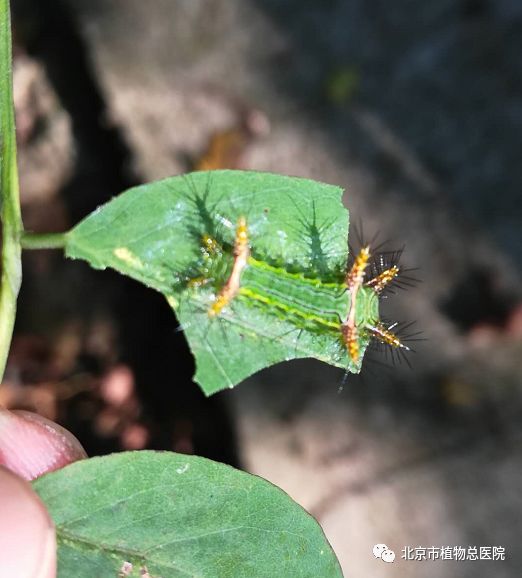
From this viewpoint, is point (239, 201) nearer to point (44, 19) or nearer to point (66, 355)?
point (66, 355)

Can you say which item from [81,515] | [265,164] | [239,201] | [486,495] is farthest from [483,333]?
[81,515]

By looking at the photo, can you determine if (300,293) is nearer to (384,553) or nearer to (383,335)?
(383,335)

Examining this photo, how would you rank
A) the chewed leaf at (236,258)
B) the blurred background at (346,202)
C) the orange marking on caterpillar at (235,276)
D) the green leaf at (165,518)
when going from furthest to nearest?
1. the blurred background at (346,202)
2. the orange marking on caterpillar at (235,276)
3. the chewed leaf at (236,258)
4. the green leaf at (165,518)

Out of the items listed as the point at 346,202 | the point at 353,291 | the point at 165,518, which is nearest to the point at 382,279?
the point at 353,291

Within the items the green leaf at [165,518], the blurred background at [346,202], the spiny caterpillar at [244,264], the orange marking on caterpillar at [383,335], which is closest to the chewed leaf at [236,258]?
the spiny caterpillar at [244,264]

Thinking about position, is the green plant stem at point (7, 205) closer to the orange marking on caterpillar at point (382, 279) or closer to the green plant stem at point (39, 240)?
the green plant stem at point (39, 240)

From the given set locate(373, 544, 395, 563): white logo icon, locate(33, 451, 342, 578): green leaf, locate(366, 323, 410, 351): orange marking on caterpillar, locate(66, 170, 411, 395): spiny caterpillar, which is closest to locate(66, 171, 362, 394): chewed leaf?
locate(66, 170, 411, 395): spiny caterpillar
